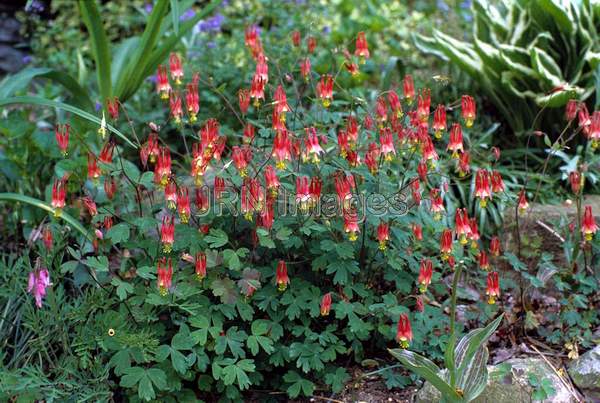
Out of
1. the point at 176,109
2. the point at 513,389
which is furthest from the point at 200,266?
the point at 513,389

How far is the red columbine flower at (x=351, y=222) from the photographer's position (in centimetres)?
256

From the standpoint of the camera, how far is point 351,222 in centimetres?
258

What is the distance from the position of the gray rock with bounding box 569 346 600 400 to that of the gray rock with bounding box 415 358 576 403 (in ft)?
0.34

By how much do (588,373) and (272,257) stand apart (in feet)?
4.25

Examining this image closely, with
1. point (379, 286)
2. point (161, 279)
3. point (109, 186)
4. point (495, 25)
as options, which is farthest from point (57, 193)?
point (495, 25)

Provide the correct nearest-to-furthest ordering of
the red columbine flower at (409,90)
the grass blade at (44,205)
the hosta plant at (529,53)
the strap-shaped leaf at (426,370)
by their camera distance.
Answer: the strap-shaped leaf at (426,370) < the red columbine flower at (409,90) < the grass blade at (44,205) < the hosta plant at (529,53)

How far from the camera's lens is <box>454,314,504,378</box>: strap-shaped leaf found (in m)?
2.44

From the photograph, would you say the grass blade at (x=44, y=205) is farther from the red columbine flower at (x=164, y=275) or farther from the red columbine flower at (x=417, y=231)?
the red columbine flower at (x=417, y=231)

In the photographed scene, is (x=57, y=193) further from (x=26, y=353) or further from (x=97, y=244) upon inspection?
(x=26, y=353)

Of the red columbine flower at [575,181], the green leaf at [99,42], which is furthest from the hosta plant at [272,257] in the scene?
the green leaf at [99,42]

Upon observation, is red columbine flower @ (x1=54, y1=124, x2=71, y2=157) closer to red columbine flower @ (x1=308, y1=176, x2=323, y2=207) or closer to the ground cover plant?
the ground cover plant

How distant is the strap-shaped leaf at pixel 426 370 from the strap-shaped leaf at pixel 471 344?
87 millimetres

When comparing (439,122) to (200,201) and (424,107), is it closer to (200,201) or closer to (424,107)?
(424,107)

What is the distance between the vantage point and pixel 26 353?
294cm
